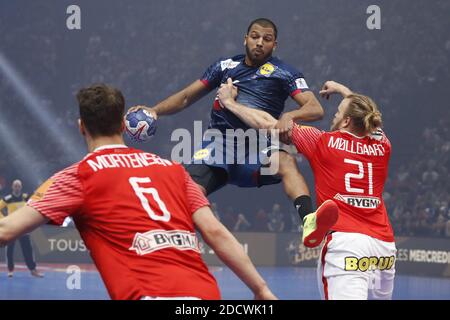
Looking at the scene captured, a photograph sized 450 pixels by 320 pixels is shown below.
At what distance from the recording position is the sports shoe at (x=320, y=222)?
17.8 feet

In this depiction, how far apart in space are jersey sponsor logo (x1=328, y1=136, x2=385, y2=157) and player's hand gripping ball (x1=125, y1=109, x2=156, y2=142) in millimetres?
1712

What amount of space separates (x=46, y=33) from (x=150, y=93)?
3918 millimetres

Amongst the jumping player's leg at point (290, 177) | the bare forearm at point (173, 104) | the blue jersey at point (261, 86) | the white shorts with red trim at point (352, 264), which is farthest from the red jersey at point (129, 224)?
the bare forearm at point (173, 104)

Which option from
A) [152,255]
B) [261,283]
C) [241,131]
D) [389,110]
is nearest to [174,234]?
[152,255]

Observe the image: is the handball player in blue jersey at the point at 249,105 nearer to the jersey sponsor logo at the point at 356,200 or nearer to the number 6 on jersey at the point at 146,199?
the jersey sponsor logo at the point at 356,200

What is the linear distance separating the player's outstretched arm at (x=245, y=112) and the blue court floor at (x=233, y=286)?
587 centimetres

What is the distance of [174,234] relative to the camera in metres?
3.67

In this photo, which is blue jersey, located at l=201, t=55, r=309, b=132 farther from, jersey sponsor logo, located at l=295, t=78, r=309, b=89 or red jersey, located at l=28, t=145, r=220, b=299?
red jersey, located at l=28, t=145, r=220, b=299

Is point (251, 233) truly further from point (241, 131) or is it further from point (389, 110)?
point (241, 131)

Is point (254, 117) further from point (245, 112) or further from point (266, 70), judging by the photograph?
point (266, 70)

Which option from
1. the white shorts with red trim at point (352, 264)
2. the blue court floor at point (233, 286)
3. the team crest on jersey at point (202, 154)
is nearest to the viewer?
the white shorts with red trim at point (352, 264)

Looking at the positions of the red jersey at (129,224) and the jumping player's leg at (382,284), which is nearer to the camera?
the red jersey at (129,224)

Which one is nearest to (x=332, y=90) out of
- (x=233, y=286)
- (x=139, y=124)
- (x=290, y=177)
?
(x=290, y=177)

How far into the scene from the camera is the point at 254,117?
6.36 metres
